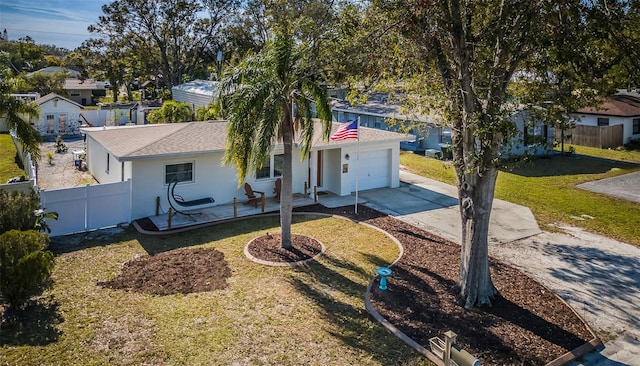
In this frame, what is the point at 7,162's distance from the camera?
23.3 meters

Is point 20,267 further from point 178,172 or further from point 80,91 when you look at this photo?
point 80,91

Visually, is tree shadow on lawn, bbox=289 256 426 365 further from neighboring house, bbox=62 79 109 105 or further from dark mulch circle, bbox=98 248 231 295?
neighboring house, bbox=62 79 109 105

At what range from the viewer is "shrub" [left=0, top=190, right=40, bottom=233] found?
10.3 m

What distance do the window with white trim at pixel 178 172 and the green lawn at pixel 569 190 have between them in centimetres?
895

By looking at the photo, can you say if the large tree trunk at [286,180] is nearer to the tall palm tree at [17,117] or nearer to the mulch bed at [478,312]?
the mulch bed at [478,312]

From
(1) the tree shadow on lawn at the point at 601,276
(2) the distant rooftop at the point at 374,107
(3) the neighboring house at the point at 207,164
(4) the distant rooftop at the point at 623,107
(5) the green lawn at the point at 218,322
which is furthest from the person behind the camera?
(2) the distant rooftop at the point at 374,107

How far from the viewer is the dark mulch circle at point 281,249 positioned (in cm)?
1120

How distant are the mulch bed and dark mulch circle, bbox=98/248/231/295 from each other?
16 centimetres

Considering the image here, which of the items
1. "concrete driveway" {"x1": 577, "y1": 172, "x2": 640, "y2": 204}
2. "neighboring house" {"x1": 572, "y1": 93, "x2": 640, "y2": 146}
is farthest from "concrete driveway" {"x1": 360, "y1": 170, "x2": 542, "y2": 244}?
"neighboring house" {"x1": 572, "y1": 93, "x2": 640, "y2": 146}

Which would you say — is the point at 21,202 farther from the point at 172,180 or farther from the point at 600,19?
the point at 600,19

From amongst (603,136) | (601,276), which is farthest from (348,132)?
(603,136)

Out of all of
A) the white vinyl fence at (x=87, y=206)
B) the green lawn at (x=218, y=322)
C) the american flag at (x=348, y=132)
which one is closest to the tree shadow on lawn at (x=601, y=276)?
the green lawn at (x=218, y=322)

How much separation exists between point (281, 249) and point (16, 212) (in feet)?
21.5

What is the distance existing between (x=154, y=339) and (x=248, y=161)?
4825mm
